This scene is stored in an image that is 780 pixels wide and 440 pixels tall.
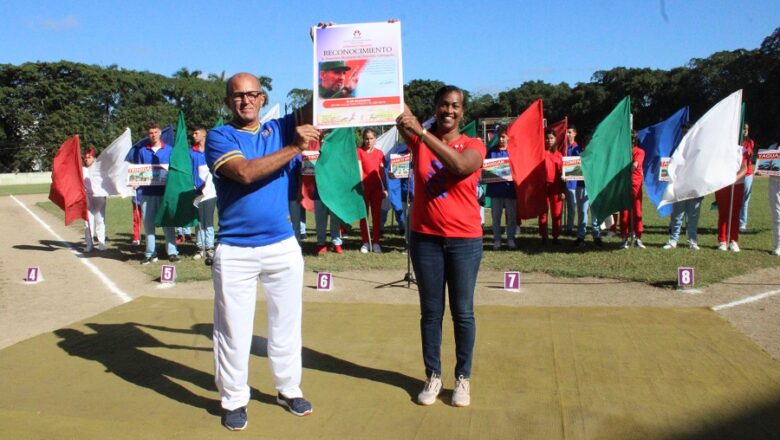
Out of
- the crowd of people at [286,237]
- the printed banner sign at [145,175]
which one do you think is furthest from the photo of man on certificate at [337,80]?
the printed banner sign at [145,175]

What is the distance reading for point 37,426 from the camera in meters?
3.80

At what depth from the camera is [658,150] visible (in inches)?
426

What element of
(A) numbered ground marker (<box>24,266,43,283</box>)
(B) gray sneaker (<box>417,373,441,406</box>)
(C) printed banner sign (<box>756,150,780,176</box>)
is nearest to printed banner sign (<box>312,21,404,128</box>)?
(B) gray sneaker (<box>417,373,441,406</box>)

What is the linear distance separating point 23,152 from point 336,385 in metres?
69.9

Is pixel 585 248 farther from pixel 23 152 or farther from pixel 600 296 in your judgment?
pixel 23 152

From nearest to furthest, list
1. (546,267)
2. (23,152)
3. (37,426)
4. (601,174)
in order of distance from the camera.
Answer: (37,426) < (546,267) < (601,174) < (23,152)

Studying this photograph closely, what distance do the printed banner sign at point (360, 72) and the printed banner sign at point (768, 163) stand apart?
7.89 meters

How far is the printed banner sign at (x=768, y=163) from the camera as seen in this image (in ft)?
30.5

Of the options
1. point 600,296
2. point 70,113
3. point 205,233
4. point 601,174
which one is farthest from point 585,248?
point 70,113

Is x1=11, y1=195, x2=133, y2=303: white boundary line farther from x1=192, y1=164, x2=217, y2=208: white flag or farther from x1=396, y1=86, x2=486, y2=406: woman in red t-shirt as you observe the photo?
x1=396, y1=86, x2=486, y2=406: woman in red t-shirt

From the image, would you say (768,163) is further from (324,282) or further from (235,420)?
(235,420)

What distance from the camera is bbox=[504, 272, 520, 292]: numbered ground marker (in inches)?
298

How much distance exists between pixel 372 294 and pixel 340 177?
2931mm

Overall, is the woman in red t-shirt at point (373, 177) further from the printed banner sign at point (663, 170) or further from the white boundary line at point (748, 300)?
the white boundary line at point (748, 300)
